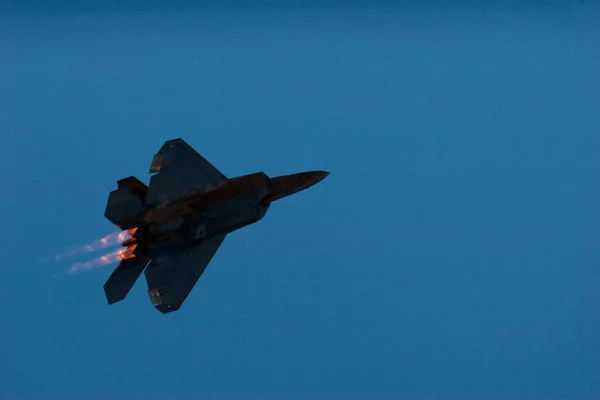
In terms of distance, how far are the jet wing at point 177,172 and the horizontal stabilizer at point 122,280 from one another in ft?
6.70

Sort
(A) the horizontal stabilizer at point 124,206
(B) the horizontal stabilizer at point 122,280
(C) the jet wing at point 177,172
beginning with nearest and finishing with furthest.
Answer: (A) the horizontal stabilizer at point 124,206
(C) the jet wing at point 177,172
(B) the horizontal stabilizer at point 122,280

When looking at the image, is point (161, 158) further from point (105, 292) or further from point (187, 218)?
point (105, 292)

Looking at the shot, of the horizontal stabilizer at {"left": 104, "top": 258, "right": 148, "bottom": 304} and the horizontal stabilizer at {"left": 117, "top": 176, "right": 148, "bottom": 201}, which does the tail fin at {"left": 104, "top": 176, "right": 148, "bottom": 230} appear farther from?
the horizontal stabilizer at {"left": 104, "top": 258, "right": 148, "bottom": 304}

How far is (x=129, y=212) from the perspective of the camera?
2162cm

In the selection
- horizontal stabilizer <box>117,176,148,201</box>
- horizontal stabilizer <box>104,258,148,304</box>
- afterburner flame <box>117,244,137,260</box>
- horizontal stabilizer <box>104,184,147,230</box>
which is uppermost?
horizontal stabilizer <box>117,176,148,201</box>

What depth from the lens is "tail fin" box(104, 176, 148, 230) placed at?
21359 mm

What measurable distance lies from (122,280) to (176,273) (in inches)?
67.3

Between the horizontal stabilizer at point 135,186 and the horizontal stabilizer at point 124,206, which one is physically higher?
the horizontal stabilizer at point 135,186

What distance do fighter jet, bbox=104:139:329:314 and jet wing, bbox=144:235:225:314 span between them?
31 mm

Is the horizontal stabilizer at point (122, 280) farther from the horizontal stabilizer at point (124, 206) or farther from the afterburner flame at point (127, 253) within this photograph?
the horizontal stabilizer at point (124, 206)

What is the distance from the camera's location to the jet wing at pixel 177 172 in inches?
867

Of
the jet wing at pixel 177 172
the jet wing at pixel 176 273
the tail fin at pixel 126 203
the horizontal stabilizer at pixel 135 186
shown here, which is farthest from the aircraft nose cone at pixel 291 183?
the tail fin at pixel 126 203

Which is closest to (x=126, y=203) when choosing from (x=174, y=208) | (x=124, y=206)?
(x=124, y=206)

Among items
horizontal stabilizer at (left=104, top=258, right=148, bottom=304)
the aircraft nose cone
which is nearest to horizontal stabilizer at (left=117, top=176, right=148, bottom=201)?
horizontal stabilizer at (left=104, top=258, right=148, bottom=304)
